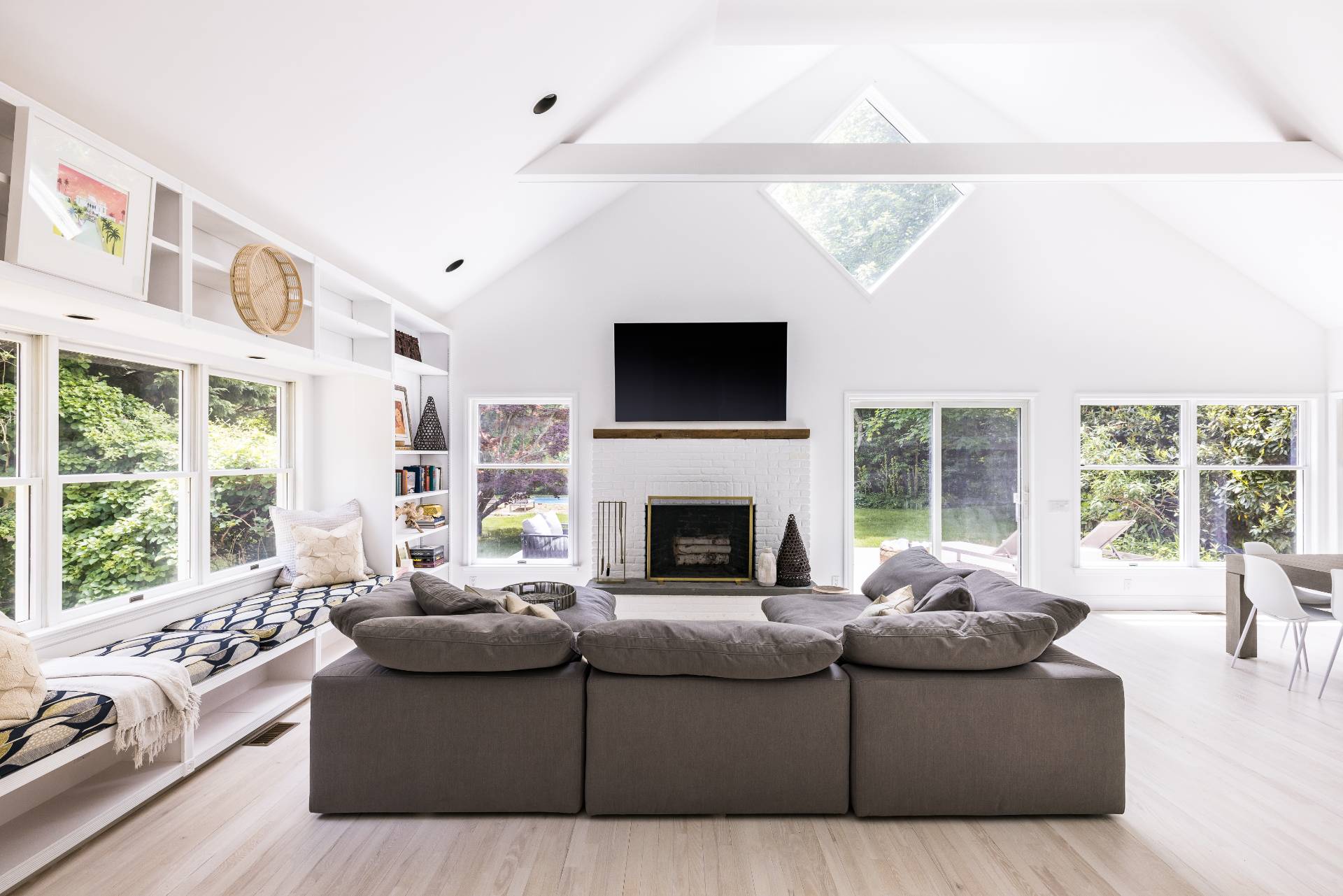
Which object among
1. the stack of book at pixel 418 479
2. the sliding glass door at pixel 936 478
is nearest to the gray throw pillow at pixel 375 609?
the stack of book at pixel 418 479

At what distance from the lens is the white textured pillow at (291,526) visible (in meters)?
4.20

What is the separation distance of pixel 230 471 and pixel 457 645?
2661 mm

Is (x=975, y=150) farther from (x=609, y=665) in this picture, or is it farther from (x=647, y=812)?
(x=647, y=812)

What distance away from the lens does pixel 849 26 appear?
349cm

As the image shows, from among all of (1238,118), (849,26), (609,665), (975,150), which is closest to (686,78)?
(849,26)

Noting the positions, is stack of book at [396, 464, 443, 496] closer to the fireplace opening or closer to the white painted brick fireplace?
the white painted brick fireplace

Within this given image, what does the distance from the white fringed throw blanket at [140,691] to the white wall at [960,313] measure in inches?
132

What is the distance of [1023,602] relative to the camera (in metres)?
2.56

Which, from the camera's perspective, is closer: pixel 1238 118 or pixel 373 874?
pixel 373 874

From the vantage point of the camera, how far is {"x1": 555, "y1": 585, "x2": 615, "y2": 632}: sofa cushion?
3277 millimetres

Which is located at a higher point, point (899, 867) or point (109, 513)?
point (109, 513)

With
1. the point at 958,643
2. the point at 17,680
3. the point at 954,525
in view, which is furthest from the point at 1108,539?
the point at 17,680

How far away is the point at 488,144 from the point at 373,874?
3415mm

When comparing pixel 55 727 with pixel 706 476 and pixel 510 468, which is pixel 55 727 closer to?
pixel 510 468
